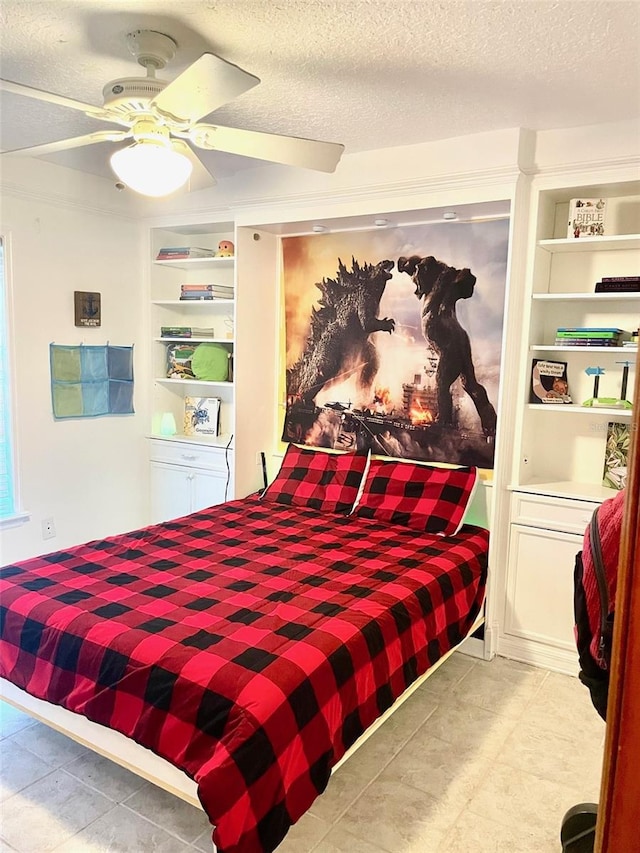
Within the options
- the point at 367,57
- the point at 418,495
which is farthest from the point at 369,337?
the point at 367,57

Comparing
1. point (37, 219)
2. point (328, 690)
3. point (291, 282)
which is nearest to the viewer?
point (328, 690)

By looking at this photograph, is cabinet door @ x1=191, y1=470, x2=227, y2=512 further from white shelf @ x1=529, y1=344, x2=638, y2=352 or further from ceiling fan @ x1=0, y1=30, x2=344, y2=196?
ceiling fan @ x1=0, y1=30, x2=344, y2=196

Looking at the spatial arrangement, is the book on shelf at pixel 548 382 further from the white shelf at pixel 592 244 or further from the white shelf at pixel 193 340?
the white shelf at pixel 193 340

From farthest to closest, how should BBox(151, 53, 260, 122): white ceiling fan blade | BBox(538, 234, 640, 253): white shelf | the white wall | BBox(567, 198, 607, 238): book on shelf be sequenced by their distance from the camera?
the white wall, BBox(567, 198, 607, 238): book on shelf, BBox(538, 234, 640, 253): white shelf, BBox(151, 53, 260, 122): white ceiling fan blade

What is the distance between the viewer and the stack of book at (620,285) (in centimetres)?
283

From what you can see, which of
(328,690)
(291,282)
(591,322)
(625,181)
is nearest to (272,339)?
(291,282)

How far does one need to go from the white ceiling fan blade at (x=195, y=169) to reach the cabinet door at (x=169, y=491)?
7.29ft

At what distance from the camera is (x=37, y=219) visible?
3660mm

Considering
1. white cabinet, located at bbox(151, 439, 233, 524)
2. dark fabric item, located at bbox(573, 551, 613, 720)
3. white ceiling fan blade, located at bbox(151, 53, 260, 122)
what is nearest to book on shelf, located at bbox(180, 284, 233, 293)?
white cabinet, located at bbox(151, 439, 233, 524)

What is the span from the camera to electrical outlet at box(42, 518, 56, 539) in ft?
12.6

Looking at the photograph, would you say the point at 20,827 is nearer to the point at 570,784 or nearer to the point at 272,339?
the point at 570,784

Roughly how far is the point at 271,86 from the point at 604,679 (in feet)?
7.79

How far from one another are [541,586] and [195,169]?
247cm

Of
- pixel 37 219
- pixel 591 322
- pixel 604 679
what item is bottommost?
pixel 604 679
